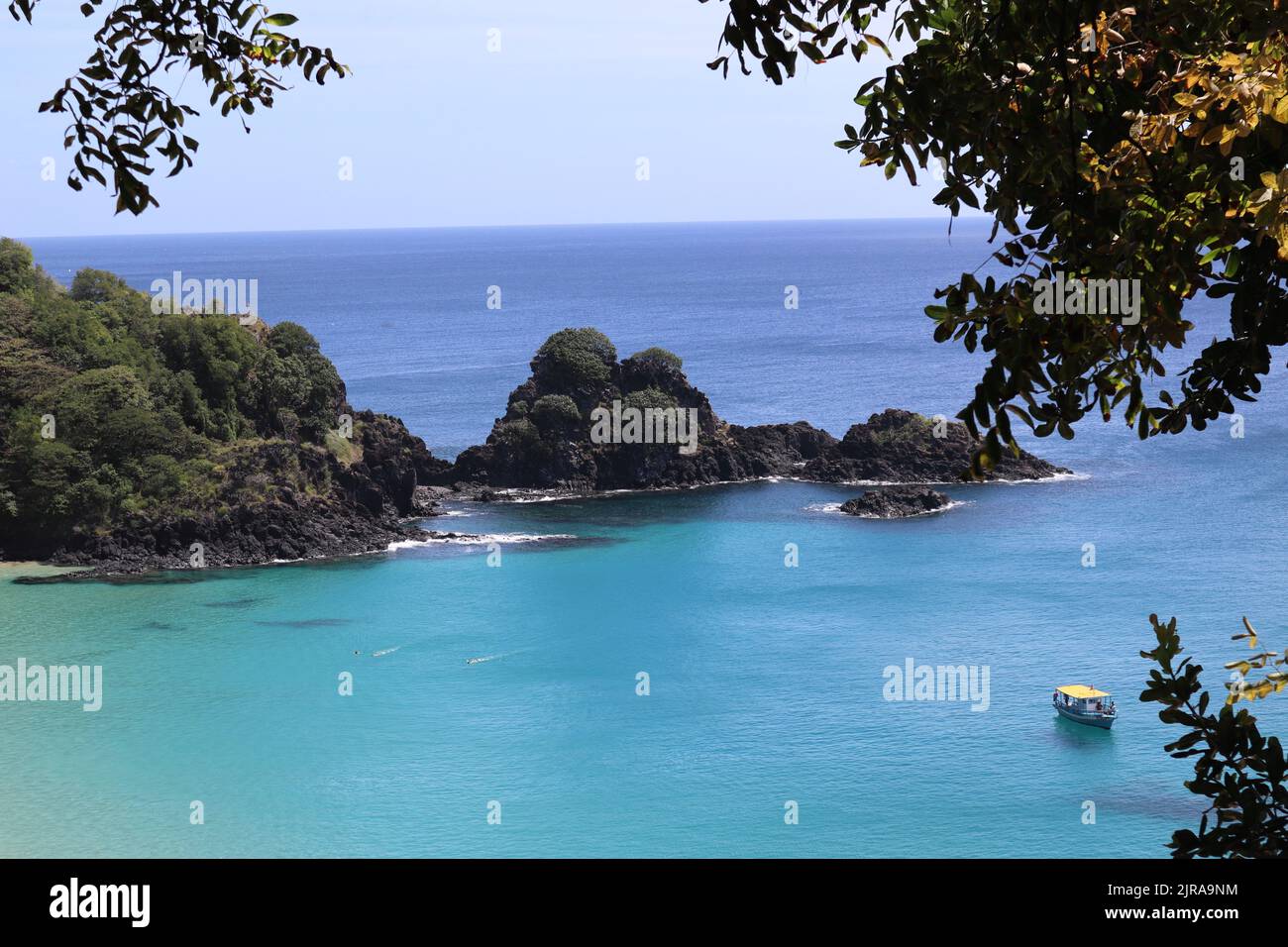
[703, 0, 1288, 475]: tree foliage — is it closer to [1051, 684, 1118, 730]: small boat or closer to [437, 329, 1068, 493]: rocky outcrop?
[1051, 684, 1118, 730]: small boat

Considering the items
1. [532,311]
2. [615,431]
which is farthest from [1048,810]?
[532,311]

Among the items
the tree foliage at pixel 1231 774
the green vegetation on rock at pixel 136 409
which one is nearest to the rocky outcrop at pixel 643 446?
the green vegetation on rock at pixel 136 409

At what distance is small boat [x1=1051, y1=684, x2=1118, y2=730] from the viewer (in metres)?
39.1

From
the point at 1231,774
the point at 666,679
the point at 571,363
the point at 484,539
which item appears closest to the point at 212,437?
the point at 484,539

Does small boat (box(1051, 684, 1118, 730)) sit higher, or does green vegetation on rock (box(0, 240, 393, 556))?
green vegetation on rock (box(0, 240, 393, 556))

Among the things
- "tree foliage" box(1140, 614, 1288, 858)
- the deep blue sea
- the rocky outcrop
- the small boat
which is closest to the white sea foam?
the deep blue sea

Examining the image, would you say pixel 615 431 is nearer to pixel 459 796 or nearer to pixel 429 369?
pixel 459 796

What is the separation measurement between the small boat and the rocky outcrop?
88.5 ft

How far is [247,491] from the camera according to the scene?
5528 centimetres

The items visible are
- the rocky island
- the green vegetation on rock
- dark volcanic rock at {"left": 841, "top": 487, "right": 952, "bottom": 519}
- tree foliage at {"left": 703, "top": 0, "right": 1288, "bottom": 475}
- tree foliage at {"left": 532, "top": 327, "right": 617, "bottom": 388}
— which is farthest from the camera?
tree foliage at {"left": 532, "top": 327, "right": 617, "bottom": 388}

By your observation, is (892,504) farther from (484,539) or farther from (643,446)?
(484,539)

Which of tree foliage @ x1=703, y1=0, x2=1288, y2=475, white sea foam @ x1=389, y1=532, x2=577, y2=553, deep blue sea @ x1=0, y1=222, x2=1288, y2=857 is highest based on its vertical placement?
tree foliage @ x1=703, y1=0, x2=1288, y2=475

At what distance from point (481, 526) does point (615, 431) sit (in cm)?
1055

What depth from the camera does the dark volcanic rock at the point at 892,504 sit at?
64.4 m
